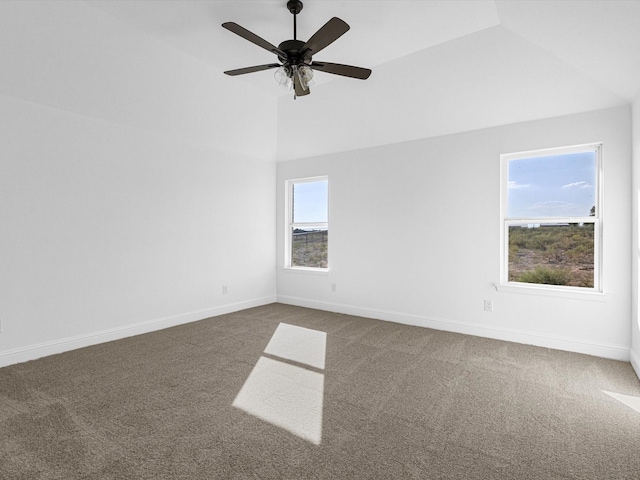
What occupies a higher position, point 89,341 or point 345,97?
point 345,97

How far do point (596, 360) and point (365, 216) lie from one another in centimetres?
290

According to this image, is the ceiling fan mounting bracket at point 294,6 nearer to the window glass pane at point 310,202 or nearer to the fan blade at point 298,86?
the fan blade at point 298,86

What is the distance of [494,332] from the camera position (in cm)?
379

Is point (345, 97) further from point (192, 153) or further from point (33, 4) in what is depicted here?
point (33, 4)

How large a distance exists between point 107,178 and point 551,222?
4.69 metres

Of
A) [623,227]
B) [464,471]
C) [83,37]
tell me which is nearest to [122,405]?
[464,471]

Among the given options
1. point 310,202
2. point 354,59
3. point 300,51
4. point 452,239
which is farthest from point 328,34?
point 310,202

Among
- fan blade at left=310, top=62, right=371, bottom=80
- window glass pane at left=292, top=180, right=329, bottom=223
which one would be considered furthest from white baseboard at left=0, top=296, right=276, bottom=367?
fan blade at left=310, top=62, right=371, bottom=80

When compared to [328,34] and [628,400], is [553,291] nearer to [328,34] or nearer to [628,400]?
[628,400]

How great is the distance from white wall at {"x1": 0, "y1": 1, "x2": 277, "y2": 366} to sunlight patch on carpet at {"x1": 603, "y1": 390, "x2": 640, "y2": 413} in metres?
4.26

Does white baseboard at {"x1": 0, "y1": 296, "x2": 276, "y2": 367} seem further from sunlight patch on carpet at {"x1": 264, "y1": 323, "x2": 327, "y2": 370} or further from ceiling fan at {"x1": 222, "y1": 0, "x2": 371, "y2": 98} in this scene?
ceiling fan at {"x1": 222, "y1": 0, "x2": 371, "y2": 98}

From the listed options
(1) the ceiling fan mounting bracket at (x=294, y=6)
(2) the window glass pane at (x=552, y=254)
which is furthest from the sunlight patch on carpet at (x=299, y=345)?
(1) the ceiling fan mounting bracket at (x=294, y=6)

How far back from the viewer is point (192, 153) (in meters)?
4.43

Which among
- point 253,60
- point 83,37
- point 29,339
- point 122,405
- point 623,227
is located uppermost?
point 253,60
